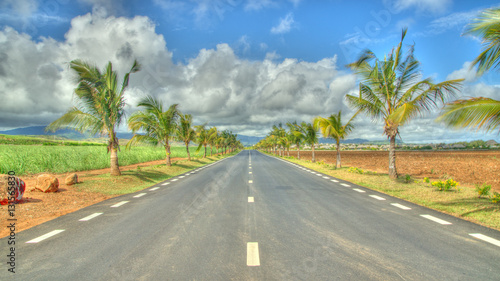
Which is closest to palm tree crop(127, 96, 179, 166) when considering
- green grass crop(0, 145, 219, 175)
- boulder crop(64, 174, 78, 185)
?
green grass crop(0, 145, 219, 175)

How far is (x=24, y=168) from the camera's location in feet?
44.1

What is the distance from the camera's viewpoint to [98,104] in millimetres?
12328

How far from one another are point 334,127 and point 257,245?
58.5ft

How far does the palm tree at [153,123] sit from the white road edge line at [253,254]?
15328mm

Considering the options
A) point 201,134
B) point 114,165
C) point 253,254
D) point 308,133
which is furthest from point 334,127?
point 201,134

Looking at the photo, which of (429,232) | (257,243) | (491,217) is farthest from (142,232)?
(491,217)

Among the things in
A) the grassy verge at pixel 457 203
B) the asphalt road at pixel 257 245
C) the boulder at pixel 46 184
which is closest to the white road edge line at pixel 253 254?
the asphalt road at pixel 257 245

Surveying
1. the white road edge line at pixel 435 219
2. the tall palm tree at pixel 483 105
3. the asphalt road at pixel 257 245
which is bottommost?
the white road edge line at pixel 435 219

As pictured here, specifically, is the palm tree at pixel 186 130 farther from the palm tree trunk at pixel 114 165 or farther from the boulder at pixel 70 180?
the boulder at pixel 70 180

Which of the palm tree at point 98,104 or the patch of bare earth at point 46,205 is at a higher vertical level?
the palm tree at point 98,104

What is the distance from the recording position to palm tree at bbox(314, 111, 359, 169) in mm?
19172

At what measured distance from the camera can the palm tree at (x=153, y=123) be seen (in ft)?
57.5

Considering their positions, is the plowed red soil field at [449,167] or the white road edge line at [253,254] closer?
the white road edge line at [253,254]

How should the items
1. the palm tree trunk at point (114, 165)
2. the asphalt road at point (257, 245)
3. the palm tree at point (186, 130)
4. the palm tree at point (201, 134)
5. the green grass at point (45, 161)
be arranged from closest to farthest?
the asphalt road at point (257, 245), the palm tree trunk at point (114, 165), the green grass at point (45, 161), the palm tree at point (186, 130), the palm tree at point (201, 134)
